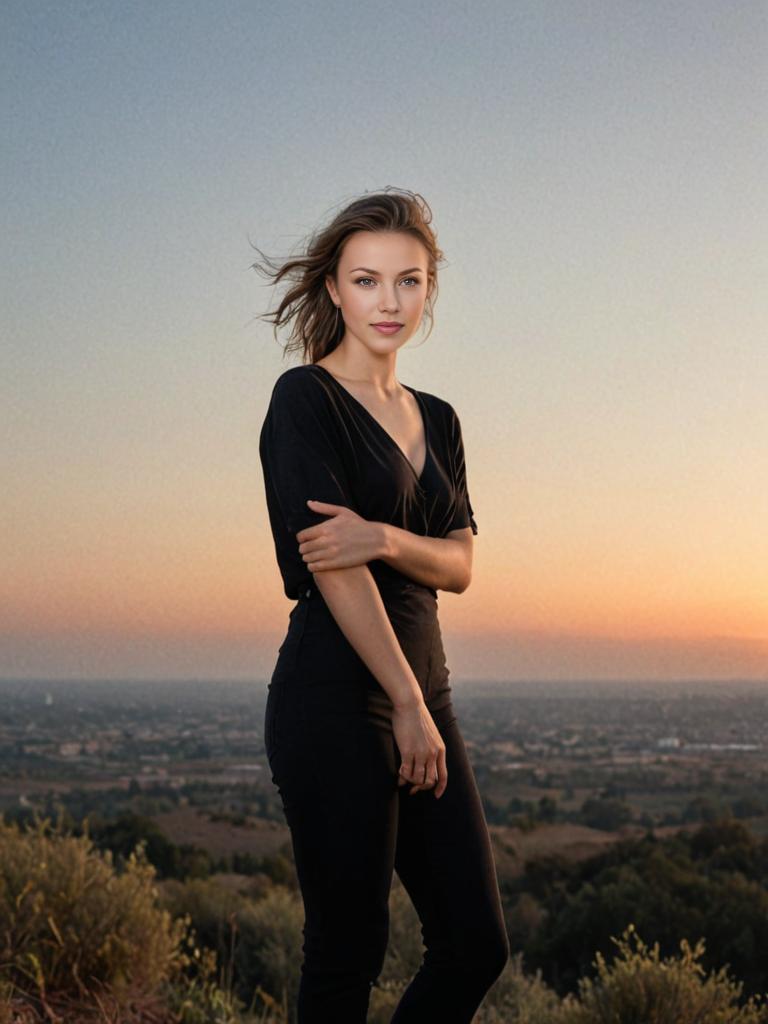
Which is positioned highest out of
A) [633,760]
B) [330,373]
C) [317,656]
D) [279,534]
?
[330,373]

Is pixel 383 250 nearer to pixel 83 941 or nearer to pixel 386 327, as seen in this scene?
pixel 386 327

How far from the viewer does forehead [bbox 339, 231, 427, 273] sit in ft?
7.55

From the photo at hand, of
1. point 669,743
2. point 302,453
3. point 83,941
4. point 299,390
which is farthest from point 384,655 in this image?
point 669,743

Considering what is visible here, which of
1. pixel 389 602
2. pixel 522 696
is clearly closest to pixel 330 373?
pixel 389 602

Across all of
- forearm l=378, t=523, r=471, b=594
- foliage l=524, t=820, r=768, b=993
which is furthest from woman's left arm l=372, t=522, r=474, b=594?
foliage l=524, t=820, r=768, b=993

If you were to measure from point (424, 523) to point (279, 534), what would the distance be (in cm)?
31

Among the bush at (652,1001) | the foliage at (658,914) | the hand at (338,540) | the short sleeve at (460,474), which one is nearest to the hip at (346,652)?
the hand at (338,540)

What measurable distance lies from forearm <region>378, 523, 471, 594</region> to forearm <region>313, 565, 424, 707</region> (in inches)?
3.1

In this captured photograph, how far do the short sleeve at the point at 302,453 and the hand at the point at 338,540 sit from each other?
0.09 ft

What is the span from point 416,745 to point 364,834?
0.18 meters

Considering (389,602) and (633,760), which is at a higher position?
(389,602)

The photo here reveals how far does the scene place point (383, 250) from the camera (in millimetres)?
2301

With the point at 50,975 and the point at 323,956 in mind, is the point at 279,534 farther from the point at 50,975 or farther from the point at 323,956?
the point at 50,975

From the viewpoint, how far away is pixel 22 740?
2519cm
